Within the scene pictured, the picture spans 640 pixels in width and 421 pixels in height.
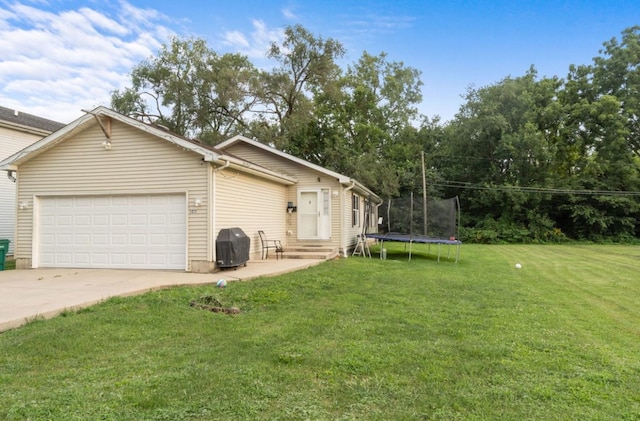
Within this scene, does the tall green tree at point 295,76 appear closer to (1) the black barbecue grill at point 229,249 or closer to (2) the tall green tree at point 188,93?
(2) the tall green tree at point 188,93

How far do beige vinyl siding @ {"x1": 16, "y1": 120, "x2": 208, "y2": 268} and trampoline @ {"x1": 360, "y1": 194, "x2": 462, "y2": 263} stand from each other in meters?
6.57

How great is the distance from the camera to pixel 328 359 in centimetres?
345

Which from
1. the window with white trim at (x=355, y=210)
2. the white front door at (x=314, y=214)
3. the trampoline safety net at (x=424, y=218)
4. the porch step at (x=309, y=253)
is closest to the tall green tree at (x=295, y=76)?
the trampoline safety net at (x=424, y=218)

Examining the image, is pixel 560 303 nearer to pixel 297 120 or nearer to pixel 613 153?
pixel 297 120

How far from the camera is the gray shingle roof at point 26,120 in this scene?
45.3 ft

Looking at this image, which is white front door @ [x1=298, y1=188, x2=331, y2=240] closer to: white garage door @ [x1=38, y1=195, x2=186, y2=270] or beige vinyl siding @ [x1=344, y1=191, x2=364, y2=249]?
beige vinyl siding @ [x1=344, y1=191, x2=364, y2=249]

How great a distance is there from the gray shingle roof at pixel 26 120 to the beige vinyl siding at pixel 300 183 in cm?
869

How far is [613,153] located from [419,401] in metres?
27.2

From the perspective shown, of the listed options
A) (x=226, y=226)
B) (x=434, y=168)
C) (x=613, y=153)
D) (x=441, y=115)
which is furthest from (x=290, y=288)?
(x=441, y=115)

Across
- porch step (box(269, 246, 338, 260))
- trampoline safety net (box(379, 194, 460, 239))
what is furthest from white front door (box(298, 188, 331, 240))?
trampoline safety net (box(379, 194, 460, 239))

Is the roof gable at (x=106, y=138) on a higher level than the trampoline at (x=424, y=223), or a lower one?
higher

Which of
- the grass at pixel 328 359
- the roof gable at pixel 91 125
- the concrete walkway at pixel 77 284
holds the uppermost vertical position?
the roof gable at pixel 91 125

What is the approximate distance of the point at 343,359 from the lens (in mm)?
3445

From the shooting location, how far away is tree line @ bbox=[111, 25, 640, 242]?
2216 centimetres
